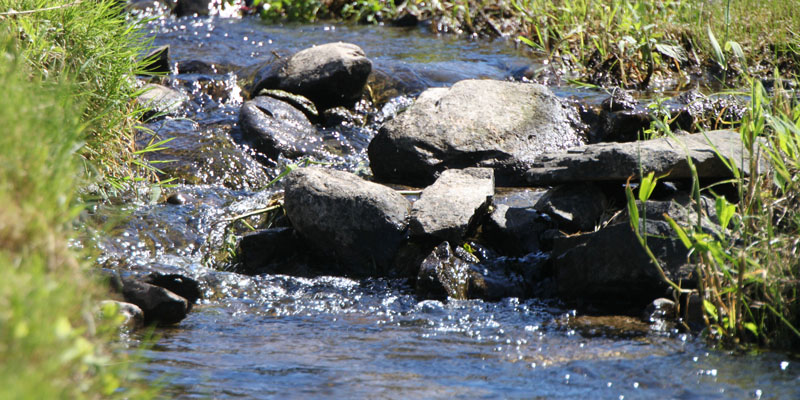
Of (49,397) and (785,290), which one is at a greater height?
(49,397)

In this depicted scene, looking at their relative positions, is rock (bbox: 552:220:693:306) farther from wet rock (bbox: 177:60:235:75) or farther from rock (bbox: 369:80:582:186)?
wet rock (bbox: 177:60:235:75)

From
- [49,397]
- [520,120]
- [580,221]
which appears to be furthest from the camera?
[520,120]

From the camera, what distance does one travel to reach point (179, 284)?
435 centimetres

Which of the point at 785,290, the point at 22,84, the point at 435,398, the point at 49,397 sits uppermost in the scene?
the point at 22,84

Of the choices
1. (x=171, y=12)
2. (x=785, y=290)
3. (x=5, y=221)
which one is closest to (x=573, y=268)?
(x=785, y=290)

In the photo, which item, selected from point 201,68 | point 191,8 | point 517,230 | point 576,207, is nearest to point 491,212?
point 517,230

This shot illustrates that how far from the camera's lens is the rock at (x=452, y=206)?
→ 186 inches

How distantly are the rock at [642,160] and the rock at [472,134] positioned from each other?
3.56ft

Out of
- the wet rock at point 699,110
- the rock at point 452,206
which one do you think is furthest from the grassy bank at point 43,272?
the wet rock at point 699,110

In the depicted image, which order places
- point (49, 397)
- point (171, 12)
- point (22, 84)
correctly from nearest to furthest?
A: point (49, 397), point (22, 84), point (171, 12)

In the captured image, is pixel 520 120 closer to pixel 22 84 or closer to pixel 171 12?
pixel 22 84

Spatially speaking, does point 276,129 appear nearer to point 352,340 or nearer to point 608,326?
point 352,340

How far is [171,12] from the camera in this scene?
1278 cm

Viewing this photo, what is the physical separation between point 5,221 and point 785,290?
3103 mm
